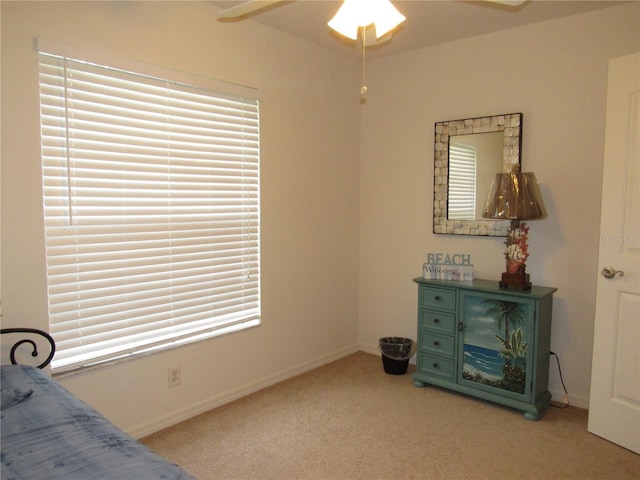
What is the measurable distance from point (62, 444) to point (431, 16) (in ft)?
9.83

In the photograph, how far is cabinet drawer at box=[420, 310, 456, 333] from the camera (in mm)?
3084

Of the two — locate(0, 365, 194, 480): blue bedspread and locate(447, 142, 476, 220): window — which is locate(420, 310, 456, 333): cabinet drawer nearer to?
locate(447, 142, 476, 220): window

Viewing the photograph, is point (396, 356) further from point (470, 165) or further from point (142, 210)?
point (142, 210)

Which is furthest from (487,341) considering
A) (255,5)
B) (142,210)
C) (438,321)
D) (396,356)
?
(255,5)

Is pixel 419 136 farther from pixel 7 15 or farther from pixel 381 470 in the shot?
pixel 7 15

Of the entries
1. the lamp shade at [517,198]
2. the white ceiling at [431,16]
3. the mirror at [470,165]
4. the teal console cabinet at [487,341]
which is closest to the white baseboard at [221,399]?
the teal console cabinet at [487,341]

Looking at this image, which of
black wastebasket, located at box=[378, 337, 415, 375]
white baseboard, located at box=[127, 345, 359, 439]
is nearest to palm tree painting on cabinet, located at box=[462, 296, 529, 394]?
black wastebasket, located at box=[378, 337, 415, 375]

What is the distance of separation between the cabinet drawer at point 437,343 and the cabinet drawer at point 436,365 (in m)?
0.05

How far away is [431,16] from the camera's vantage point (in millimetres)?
2891

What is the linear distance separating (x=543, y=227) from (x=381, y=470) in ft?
6.26

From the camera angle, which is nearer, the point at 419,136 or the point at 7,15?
the point at 7,15

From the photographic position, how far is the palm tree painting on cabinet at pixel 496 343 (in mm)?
2781

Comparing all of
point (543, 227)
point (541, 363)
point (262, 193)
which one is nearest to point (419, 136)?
point (543, 227)

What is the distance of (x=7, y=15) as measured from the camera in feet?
6.34
